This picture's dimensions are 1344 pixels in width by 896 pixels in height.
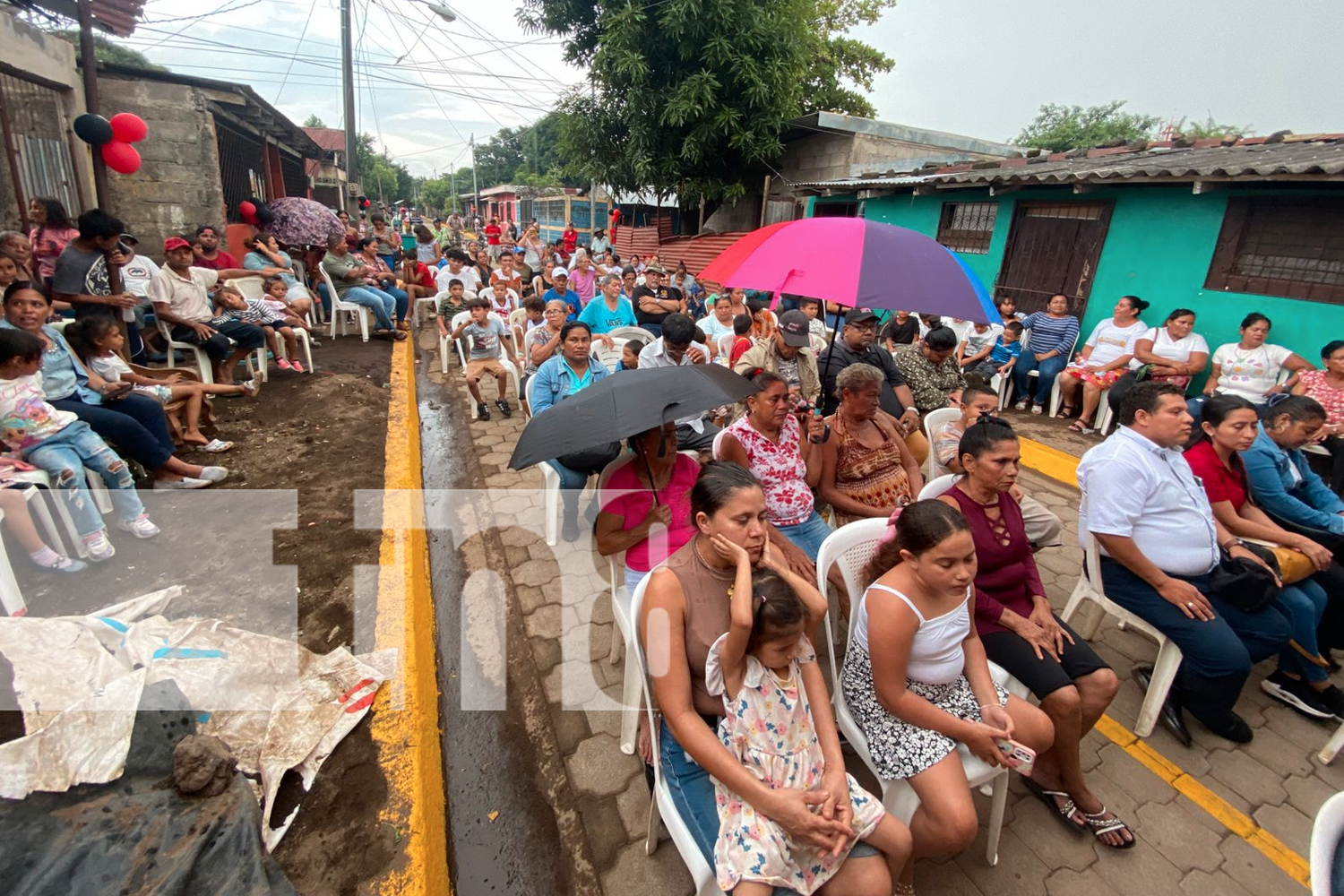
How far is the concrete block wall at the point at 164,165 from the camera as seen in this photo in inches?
309

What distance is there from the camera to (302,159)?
62.9ft

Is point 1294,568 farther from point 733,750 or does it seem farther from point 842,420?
point 733,750

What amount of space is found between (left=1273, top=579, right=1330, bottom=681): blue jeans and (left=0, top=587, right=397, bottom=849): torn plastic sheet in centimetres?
430

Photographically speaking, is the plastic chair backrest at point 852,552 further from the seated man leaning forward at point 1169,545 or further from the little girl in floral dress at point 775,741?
the seated man leaning forward at point 1169,545

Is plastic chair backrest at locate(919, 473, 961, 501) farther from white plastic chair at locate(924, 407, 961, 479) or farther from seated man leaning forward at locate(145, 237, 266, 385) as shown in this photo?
seated man leaning forward at locate(145, 237, 266, 385)

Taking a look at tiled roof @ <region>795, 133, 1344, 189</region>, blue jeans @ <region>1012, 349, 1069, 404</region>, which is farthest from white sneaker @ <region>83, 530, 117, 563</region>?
tiled roof @ <region>795, 133, 1344, 189</region>

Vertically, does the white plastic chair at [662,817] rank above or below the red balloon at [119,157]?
below

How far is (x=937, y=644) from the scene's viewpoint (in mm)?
2090

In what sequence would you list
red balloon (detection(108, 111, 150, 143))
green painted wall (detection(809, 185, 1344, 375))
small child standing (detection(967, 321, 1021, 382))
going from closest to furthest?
red balloon (detection(108, 111, 150, 143))
green painted wall (detection(809, 185, 1344, 375))
small child standing (detection(967, 321, 1021, 382))

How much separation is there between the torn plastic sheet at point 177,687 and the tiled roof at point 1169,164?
830cm

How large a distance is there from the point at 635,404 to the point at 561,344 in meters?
1.99

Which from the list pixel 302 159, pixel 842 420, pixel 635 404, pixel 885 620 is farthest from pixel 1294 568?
pixel 302 159

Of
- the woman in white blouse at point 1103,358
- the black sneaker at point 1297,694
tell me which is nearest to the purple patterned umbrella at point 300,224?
the woman in white blouse at point 1103,358

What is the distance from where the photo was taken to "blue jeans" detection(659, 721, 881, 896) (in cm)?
174
